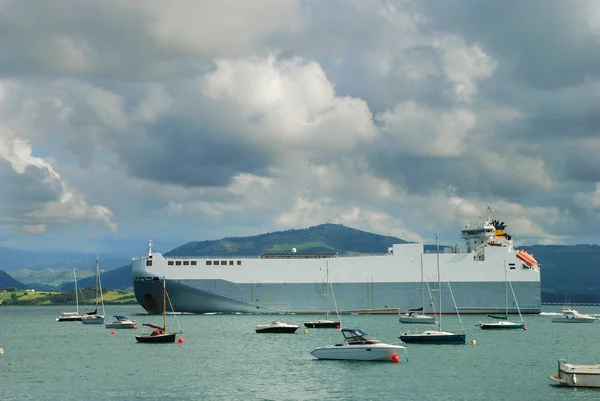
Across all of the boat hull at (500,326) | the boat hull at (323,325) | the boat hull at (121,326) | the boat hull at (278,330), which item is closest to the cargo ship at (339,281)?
the boat hull at (121,326)

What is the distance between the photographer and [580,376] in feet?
123

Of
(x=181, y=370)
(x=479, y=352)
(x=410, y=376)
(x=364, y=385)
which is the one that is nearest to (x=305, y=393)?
(x=364, y=385)

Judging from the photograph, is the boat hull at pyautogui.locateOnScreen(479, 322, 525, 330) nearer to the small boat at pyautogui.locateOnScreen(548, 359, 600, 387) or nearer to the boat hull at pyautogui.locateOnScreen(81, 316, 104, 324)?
the small boat at pyautogui.locateOnScreen(548, 359, 600, 387)

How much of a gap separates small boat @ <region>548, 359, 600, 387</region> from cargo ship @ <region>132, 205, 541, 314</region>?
57.7m

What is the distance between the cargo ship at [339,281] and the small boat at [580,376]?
57.7 metres

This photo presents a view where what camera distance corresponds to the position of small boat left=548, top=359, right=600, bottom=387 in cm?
3716

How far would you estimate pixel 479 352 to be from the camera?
5825cm

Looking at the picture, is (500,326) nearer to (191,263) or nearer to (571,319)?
(571,319)

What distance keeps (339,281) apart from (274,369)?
49601 mm

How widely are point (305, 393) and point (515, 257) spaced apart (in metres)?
64.5

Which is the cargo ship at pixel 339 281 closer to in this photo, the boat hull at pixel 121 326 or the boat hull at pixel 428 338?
the boat hull at pixel 121 326

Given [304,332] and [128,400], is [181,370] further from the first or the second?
[304,332]

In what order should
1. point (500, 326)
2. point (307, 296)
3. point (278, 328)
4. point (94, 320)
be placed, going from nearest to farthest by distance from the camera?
point (278, 328), point (500, 326), point (307, 296), point (94, 320)

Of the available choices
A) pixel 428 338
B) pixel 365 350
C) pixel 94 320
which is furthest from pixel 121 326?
pixel 365 350
